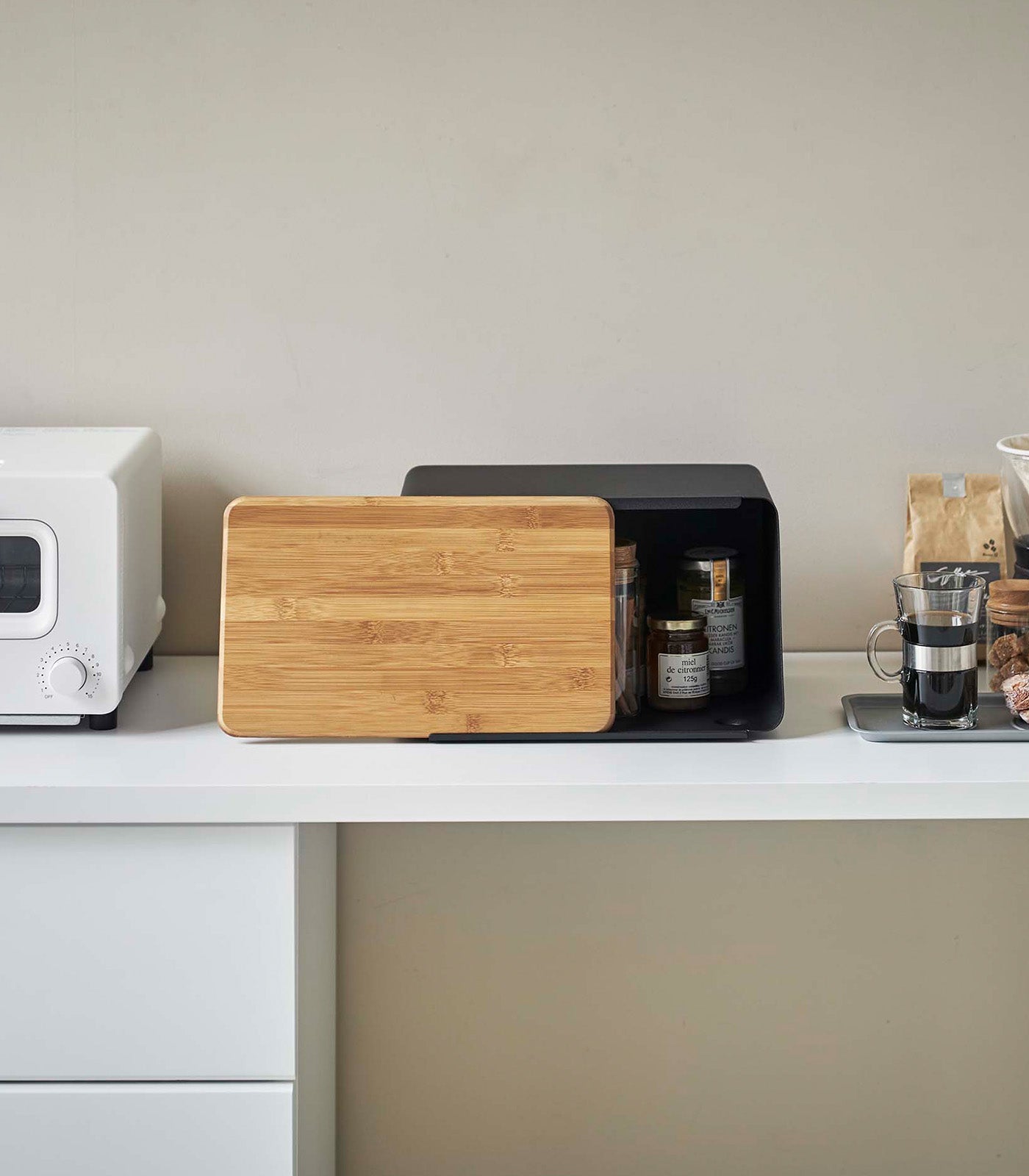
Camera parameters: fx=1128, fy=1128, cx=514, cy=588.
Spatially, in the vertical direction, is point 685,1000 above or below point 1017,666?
below

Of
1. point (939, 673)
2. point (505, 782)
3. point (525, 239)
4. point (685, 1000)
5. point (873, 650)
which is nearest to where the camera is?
point (505, 782)

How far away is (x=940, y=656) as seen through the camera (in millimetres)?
1016

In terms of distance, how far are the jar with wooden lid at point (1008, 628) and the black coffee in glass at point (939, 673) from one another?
91 mm

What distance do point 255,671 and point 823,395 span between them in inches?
28.2

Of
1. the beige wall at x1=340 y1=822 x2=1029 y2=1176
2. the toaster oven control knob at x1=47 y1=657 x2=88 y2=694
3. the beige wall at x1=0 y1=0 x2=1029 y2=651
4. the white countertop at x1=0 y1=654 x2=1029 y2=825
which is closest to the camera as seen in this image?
the white countertop at x1=0 y1=654 x2=1029 y2=825

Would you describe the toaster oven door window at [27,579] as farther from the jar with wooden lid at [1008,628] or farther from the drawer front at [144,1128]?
the jar with wooden lid at [1008,628]

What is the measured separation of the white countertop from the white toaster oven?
0.15ft

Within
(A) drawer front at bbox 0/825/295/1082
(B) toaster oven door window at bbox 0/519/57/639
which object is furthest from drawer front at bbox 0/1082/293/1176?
(B) toaster oven door window at bbox 0/519/57/639

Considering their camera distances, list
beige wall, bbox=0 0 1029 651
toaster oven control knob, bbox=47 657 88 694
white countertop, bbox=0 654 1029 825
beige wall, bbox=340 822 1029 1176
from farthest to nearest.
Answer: beige wall, bbox=340 822 1029 1176 < beige wall, bbox=0 0 1029 651 < toaster oven control knob, bbox=47 657 88 694 < white countertop, bbox=0 654 1029 825

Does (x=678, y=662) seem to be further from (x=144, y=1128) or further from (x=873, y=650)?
(x=144, y=1128)

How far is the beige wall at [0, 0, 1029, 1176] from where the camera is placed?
4.10 ft

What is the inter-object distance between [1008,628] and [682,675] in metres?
0.33

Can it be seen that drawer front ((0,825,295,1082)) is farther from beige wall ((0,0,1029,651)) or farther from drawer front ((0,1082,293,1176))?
beige wall ((0,0,1029,651))

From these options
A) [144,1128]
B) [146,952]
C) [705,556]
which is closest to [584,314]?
[705,556]
